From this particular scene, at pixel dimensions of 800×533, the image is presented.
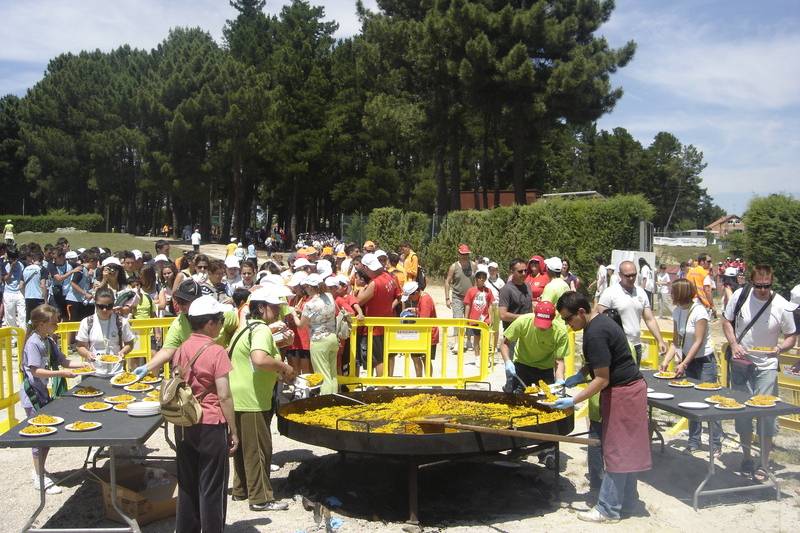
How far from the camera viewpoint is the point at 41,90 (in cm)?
6675

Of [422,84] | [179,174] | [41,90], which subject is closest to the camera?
[422,84]

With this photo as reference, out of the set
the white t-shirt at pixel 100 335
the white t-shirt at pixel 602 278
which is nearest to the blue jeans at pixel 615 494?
the white t-shirt at pixel 100 335

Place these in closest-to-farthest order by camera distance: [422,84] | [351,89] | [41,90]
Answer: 1. [422,84]
2. [351,89]
3. [41,90]

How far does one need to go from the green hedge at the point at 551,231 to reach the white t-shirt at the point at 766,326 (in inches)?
601

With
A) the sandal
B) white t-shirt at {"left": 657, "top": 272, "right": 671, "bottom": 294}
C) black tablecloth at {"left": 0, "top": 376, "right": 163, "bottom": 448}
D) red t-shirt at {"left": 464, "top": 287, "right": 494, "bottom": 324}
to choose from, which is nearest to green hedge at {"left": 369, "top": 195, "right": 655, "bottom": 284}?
white t-shirt at {"left": 657, "top": 272, "right": 671, "bottom": 294}

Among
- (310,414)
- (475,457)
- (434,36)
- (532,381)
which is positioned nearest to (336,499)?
(310,414)

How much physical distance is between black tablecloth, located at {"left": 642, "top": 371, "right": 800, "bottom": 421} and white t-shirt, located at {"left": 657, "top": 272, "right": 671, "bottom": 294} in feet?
46.3

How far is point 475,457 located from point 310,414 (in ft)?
5.76

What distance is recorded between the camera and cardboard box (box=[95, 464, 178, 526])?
5.95 meters

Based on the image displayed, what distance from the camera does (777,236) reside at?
757 inches

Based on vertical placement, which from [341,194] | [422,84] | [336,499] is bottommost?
[336,499]

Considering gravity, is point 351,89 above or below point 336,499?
above

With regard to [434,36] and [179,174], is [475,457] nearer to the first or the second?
[434,36]

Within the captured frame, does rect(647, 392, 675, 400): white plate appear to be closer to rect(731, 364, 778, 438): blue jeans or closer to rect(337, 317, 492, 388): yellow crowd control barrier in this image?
rect(731, 364, 778, 438): blue jeans
